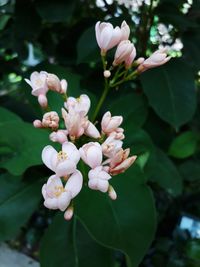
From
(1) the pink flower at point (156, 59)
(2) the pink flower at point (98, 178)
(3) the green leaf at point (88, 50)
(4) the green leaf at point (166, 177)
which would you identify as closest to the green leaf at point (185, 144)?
(4) the green leaf at point (166, 177)

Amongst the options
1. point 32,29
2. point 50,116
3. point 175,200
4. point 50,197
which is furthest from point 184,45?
point 50,197

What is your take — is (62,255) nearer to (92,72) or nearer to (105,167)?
(105,167)

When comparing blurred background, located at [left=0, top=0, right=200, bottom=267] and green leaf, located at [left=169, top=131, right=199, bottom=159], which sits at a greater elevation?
blurred background, located at [left=0, top=0, right=200, bottom=267]

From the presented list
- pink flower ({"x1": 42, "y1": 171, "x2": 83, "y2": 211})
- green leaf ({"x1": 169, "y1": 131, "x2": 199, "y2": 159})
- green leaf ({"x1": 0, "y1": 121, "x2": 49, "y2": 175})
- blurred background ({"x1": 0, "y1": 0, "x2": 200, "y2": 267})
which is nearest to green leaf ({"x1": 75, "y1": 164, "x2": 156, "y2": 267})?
blurred background ({"x1": 0, "y1": 0, "x2": 200, "y2": 267})

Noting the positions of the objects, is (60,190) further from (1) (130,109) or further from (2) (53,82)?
(1) (130,109)

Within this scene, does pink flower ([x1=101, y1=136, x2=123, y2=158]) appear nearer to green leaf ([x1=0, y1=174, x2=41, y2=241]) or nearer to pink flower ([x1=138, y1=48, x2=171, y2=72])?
pink flower ([x1=138, y1=48, x2=171, y2=72])

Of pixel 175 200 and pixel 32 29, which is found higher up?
pixel 32 29
